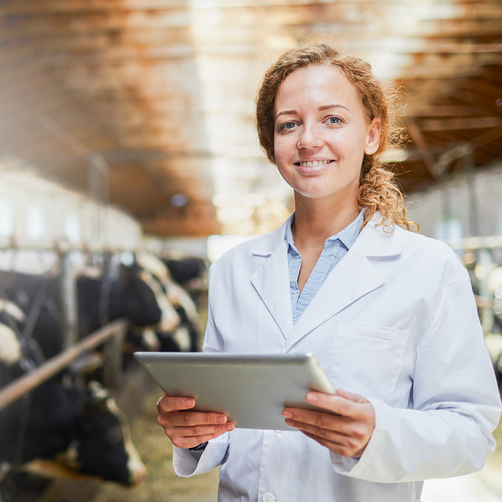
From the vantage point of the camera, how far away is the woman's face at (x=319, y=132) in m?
0.94

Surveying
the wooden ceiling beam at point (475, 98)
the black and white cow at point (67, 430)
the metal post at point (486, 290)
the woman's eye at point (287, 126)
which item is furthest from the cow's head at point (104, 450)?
the wooden ceiling beam at point (475, 98)

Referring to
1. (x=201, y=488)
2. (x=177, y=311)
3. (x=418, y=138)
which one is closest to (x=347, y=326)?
(x=201, y=488)

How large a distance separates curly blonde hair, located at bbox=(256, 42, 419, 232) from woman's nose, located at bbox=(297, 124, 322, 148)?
0.46ft

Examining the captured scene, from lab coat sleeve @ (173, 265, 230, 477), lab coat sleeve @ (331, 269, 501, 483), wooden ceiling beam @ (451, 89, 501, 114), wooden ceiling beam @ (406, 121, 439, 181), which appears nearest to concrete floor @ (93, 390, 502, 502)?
lab coat sleeve @ (173, 265, 230, 477)

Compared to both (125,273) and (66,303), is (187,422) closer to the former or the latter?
(66,303)

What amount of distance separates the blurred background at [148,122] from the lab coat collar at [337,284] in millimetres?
325

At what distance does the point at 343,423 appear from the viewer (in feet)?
2.31

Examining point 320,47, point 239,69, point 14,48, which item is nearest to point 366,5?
point 239,69

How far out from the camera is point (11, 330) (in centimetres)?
220

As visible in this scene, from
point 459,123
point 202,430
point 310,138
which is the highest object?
point 459,123

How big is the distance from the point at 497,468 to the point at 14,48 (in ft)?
14.6

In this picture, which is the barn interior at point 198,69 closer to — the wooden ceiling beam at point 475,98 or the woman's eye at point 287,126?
the wooden ceiling beam at point 475,98

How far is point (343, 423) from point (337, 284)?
307 millimetres

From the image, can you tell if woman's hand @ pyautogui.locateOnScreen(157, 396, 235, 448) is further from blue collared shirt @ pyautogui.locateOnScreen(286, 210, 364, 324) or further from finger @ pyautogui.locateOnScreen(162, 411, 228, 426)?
blue collared shirt @ pyautogui.locateOnScreen(286, 210, 364, 324)
